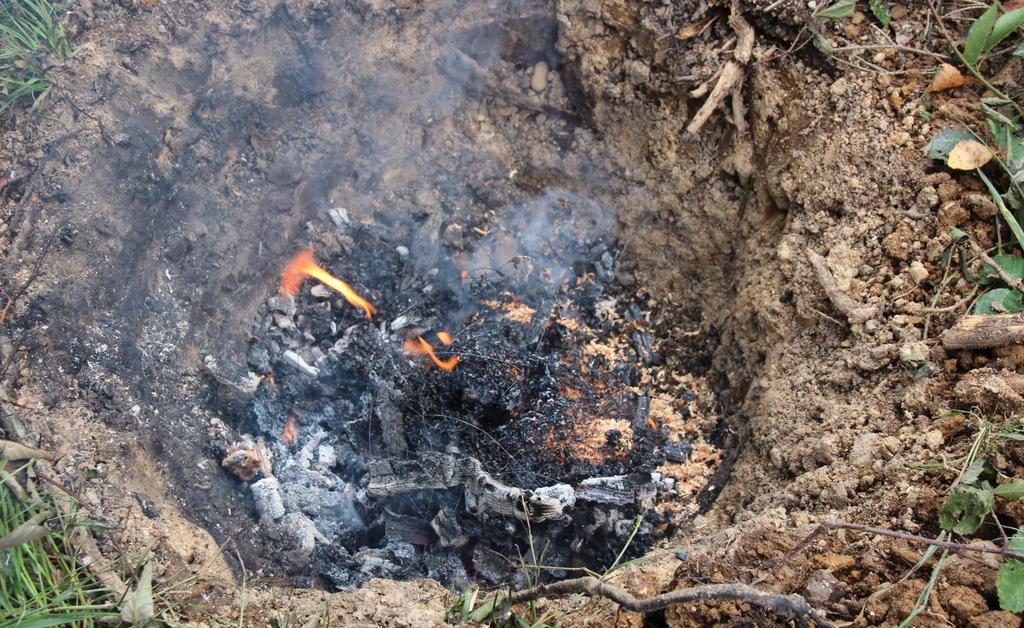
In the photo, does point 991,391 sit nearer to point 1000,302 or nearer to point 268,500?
point 1000,302

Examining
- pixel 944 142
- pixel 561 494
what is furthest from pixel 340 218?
pixel 944 142

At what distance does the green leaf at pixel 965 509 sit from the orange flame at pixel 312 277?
322cm

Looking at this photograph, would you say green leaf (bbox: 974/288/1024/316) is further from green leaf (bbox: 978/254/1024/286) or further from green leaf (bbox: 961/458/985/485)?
green leaf (bbox: 961/458/985/485)

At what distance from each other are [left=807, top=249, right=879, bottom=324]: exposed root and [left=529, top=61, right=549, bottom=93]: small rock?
86.2 inches

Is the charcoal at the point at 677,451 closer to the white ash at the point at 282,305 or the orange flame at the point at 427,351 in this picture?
the orange flame at the point at 427,351

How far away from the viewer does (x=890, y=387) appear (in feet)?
9.58

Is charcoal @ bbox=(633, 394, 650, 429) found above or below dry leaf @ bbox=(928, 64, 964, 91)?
below

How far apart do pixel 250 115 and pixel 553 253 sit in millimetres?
2219

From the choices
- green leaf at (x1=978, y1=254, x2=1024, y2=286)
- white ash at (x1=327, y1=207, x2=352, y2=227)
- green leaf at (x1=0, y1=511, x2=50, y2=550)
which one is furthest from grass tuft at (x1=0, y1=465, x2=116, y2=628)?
green leaf at (x1=978, y1=254, x2=1024, y2=286)

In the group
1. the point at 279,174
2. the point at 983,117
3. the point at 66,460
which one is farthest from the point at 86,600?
the point at 983,117

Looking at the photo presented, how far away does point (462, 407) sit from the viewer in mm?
3875

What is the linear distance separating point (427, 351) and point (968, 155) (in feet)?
10.0

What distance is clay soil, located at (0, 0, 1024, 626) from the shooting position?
8.90 feet

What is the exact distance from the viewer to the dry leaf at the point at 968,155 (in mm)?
3076
